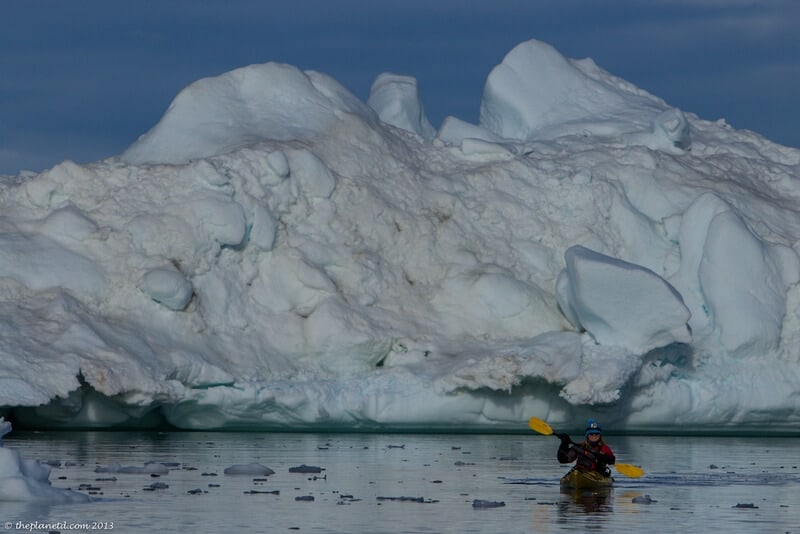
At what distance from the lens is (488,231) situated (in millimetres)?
34719

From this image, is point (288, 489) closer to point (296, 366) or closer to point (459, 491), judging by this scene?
point (459, 491)

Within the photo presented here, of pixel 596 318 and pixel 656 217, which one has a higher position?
pixel 656 217

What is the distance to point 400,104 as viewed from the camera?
40.8m

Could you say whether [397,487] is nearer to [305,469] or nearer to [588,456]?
[305,469]

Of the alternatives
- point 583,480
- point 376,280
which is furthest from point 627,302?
point 583,480

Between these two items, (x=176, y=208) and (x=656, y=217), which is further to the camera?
(x=656, y=217)

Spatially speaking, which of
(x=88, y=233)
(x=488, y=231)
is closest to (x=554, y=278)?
(x=488, y=231)

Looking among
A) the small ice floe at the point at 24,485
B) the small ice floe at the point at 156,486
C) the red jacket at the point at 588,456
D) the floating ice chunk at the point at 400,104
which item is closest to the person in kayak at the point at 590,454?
the red jacket at the point at 588,456

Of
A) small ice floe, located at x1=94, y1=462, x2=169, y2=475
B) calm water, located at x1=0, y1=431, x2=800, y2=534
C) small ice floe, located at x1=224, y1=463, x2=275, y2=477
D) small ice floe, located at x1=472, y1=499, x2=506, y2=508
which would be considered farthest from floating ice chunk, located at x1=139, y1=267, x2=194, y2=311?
small ice floe, located at x1=472, y1=499, x2=506, y2=508

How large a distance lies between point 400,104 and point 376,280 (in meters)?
8.85

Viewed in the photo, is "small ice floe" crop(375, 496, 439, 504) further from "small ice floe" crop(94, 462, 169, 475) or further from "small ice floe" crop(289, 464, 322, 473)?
"small ice floe" crop(94, 462, 169, 475)

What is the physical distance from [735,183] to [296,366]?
1144 cm

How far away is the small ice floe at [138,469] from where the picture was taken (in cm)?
2041

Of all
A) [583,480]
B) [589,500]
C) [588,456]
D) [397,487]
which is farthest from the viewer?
[588,456]
